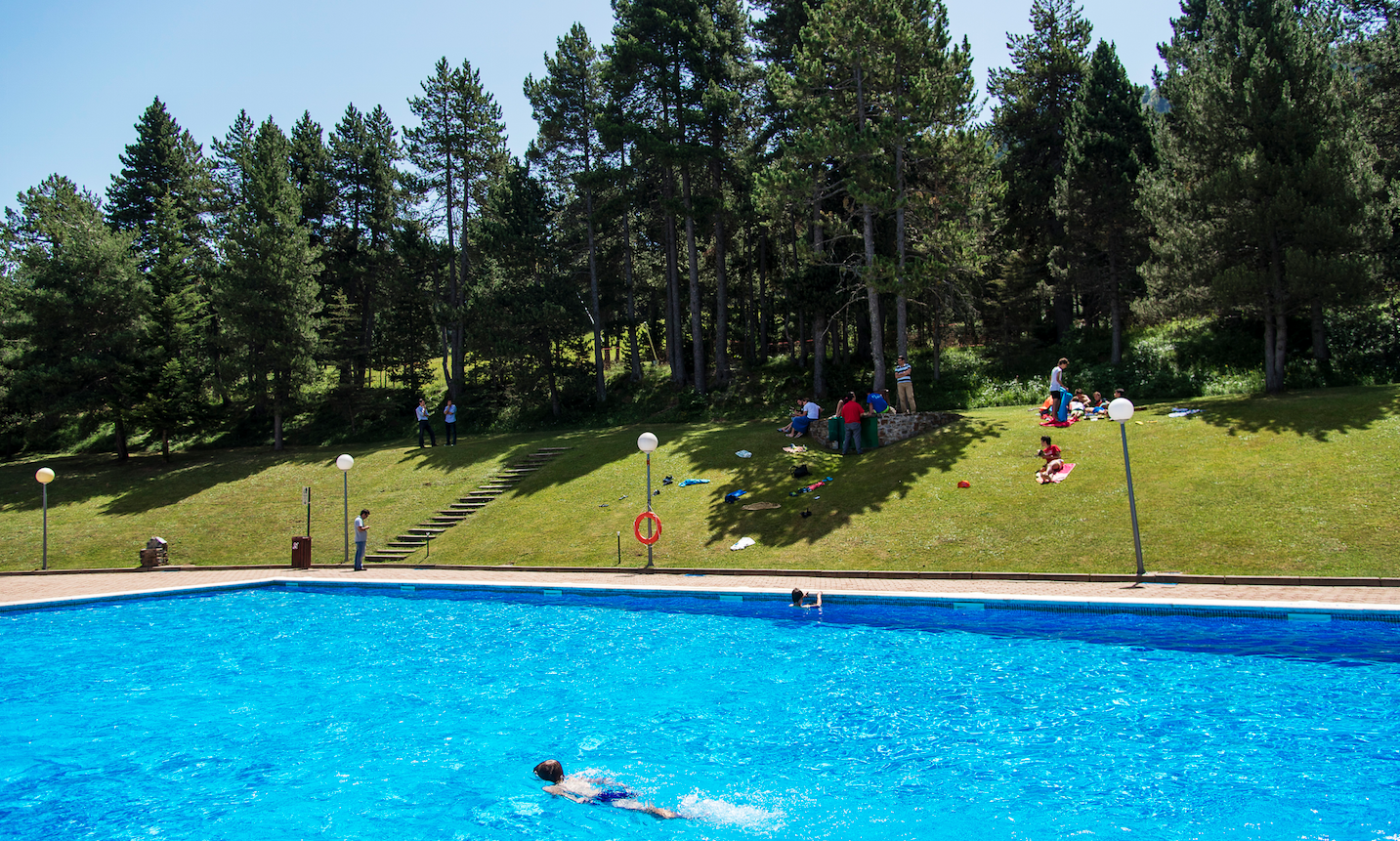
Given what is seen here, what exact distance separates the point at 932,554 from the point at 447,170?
36.1 m

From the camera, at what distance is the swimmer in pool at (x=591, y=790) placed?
768 centimetres

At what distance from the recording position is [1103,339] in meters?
35.2

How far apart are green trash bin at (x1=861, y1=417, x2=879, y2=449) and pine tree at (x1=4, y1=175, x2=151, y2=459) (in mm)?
31957

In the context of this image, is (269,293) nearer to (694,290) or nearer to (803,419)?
(694,290)

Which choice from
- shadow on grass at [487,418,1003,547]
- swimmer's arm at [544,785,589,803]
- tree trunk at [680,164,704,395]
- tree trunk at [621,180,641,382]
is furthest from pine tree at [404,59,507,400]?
swimmer's arm at [544,785,589,803]

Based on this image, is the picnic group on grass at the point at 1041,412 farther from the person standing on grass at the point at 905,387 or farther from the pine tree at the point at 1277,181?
the pine tree at the point at 1277,181

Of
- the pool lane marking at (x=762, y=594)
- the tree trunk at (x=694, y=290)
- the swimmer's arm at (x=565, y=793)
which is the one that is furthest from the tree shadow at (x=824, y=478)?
the tree trunk at (x=694, y=290)

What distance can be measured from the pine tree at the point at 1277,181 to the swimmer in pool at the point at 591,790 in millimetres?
23054

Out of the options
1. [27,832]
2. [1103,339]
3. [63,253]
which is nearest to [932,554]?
[27,832]

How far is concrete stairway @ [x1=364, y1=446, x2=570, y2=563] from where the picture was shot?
21.8 m

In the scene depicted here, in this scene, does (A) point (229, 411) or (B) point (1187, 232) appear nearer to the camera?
(B) point (1187, 232)

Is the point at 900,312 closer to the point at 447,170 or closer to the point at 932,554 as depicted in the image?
the point at 932,554

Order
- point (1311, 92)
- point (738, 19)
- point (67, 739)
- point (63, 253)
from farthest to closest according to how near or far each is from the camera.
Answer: point (738, 19) → point (63, 253) → point (1311, 92) → point (67, 739)

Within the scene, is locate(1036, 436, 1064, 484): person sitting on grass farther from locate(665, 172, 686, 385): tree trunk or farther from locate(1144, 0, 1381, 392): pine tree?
locate(665, 172, 686, 385): tree trunk
